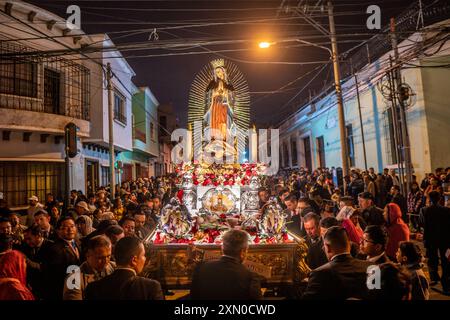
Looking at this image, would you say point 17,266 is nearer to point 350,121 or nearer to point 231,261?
point 231,261

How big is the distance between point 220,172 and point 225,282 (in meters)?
4.77

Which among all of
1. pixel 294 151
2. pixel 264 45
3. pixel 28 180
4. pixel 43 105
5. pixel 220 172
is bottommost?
pixel 220 172

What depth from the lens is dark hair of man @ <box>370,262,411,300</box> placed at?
2.23 m

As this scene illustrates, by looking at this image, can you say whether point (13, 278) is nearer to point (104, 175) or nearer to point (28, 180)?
point (28, 180)

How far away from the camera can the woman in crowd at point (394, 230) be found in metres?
4.59

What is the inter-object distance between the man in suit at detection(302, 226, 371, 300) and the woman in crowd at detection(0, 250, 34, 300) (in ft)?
7.58

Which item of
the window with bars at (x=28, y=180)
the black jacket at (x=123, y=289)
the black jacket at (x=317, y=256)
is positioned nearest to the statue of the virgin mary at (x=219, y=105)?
the black jacket at (x=317, y=256)

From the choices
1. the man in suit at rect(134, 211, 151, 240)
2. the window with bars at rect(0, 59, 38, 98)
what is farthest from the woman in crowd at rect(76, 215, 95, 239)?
the window with bars at rect(0, 59, 38, 98)

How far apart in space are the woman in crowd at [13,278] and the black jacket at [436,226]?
18.9 feet

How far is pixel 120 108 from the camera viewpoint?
18.6 metres

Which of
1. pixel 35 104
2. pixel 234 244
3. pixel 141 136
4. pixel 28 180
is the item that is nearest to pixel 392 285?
pixel 234 244

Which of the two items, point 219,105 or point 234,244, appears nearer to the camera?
point 234,244

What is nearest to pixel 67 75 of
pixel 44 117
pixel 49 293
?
pixel 44 117

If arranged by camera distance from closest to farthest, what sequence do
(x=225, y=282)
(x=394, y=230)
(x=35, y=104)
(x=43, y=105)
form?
(x=225, y=282) → (x=394, y=230) → (x=35, y=104) → (x=43, y=105)
